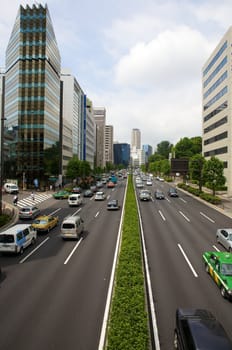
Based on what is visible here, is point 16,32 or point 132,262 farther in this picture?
point 16,32

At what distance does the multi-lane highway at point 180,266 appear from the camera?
11.0 m

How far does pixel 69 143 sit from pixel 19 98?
28675mm

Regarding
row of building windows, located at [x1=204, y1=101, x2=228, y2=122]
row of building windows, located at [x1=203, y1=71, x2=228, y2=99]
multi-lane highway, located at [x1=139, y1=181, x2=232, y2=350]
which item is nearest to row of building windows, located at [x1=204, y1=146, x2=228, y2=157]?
row of building windows, located at [x1=204, y1=101, x2=228, y2=122]

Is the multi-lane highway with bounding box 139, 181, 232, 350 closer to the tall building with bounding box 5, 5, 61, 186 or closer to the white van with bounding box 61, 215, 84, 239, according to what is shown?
the white van with bounding box 61, 215, 84, 239

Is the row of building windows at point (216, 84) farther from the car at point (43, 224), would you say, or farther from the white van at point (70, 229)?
the white van at point (70, 229)

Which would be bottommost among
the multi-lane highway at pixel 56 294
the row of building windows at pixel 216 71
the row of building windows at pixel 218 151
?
the multi-lane highway at pixel 56 294

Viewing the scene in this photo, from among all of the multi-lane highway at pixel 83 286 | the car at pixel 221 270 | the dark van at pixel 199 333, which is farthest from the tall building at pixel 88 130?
the dark van at pixel 199 333

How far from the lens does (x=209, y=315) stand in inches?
352

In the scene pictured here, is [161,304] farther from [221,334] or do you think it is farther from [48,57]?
[48,57]

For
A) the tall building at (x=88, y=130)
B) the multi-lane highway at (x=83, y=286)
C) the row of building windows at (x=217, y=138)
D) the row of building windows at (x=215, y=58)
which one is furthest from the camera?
the tall building at (x=88, y=130)

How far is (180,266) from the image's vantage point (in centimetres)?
1616

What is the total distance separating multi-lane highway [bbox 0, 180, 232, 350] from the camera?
9422 millimetres

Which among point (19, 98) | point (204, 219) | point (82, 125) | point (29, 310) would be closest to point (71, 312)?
point (29, 310)

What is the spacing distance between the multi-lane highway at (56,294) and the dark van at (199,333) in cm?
311
